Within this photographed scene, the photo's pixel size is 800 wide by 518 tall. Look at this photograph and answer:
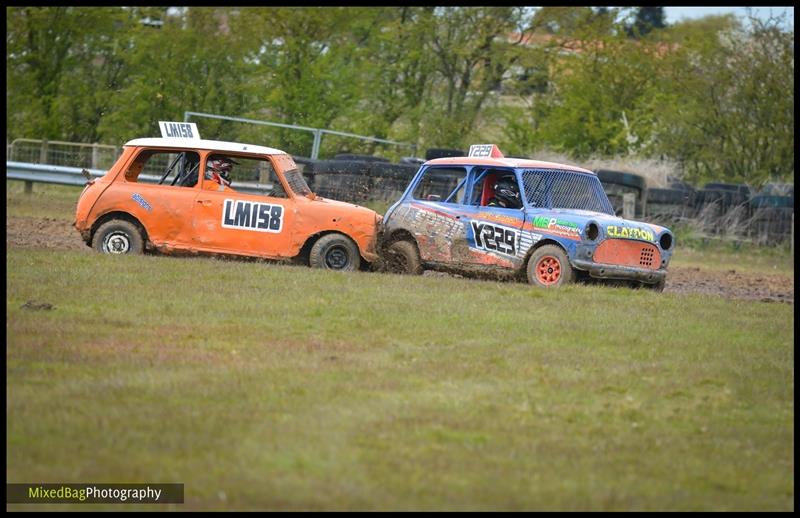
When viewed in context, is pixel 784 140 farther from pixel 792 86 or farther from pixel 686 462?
pixel 686 462

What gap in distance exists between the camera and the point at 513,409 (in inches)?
298

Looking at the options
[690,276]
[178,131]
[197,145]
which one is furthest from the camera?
[690,276]

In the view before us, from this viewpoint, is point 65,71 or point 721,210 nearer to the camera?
point 721,210

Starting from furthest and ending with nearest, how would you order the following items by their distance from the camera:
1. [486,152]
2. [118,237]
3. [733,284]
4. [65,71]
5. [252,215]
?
1. [65,71]
2. [733,284]
3. [486,152]
4. [118,237]
5. [252,215]

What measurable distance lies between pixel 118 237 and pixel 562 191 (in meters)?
5.28

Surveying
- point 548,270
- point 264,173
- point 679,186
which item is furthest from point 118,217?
point 679,186

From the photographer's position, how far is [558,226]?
13.9 meters

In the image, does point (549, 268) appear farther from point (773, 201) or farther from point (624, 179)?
point (773, 201)

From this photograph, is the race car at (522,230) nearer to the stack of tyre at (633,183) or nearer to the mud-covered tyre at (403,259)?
the mud-covered tyre at (403,259)

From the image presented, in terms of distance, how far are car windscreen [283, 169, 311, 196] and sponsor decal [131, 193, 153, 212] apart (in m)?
1.63

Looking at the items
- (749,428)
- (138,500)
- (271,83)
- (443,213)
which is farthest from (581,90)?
(138,500)

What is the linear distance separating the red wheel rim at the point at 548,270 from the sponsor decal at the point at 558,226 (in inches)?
13.2

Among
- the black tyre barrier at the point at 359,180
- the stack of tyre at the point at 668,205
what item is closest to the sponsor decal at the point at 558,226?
the black tyre barrier at the point at 359,180

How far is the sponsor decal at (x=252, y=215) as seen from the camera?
1423 centimetres
